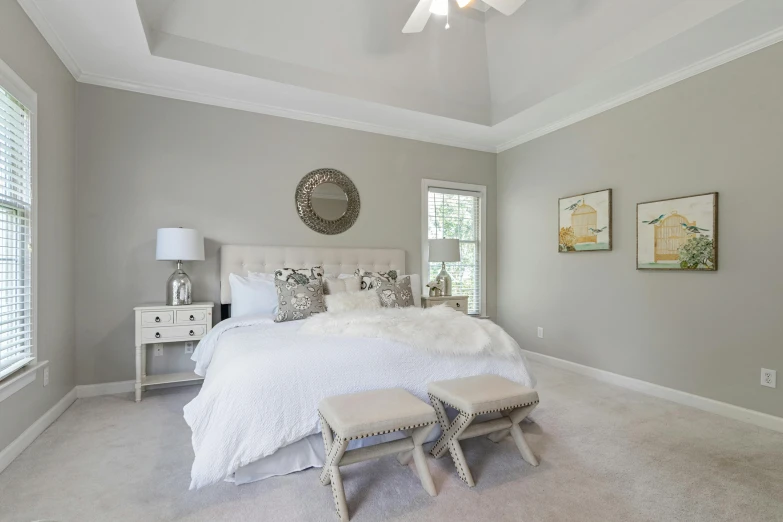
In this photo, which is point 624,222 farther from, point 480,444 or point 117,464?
point 117,464

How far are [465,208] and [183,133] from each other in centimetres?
331

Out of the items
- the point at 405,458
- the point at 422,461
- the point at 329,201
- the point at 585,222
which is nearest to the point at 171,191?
the point at 329,201

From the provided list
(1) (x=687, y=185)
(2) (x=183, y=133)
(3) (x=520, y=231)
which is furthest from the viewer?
(3) (x=520, y=231)

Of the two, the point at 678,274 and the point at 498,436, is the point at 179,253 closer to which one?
the point at 498,436

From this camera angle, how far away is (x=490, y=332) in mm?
2799

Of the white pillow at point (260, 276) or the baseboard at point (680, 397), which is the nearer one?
the baseboard at point (680, 397)

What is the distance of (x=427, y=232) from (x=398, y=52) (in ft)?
6.67

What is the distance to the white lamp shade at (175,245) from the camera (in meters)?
3.34

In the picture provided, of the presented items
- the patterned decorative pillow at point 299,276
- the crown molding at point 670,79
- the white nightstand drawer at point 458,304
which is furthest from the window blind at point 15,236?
the crown molding at point 670,79

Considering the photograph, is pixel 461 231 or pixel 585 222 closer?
pixel 585 222

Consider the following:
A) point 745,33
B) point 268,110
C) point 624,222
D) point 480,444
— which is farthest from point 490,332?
point 268,110

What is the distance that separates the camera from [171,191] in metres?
3.69

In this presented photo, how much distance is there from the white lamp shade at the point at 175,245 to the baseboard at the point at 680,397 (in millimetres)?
3898

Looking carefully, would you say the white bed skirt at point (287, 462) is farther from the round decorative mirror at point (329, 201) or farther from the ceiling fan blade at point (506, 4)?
the ceiling fan blade at point (506, 4)
